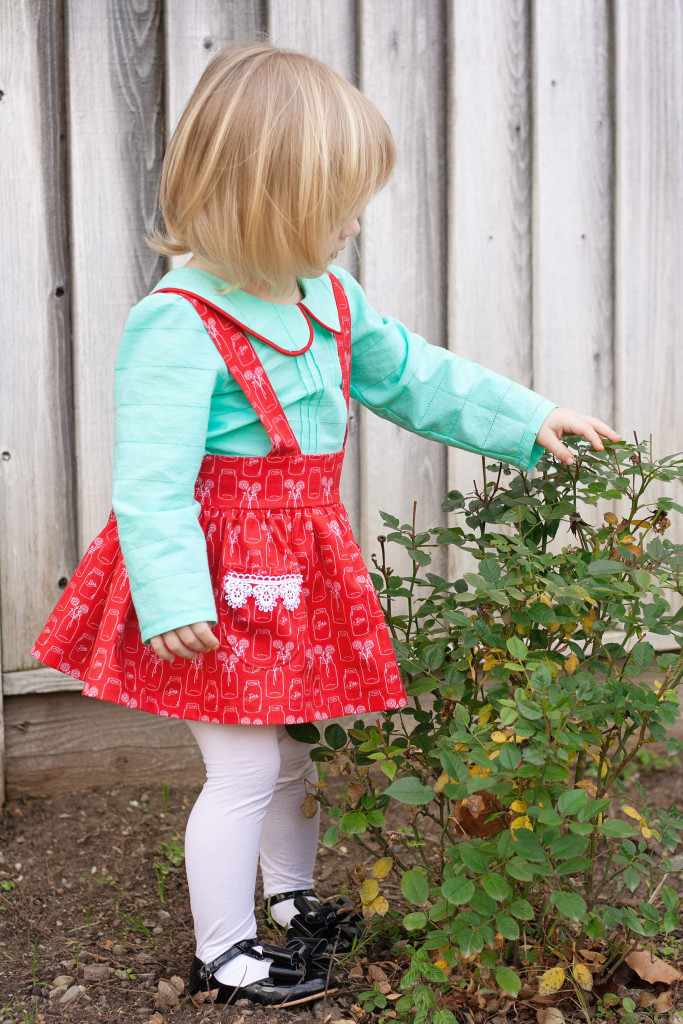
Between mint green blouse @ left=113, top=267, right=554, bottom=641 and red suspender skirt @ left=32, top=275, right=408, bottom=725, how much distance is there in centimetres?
4

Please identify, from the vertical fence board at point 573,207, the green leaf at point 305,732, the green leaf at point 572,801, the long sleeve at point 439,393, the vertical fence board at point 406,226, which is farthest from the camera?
the vertical fence board at point 573,207

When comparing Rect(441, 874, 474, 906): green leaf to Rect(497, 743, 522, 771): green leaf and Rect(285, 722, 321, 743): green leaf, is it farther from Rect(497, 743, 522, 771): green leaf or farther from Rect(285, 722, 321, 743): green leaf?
Rect(285, 722, 321, 743): green leaf

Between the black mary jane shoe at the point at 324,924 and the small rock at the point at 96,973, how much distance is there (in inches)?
13.0

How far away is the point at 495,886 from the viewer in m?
1.42

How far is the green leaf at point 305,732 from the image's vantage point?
1801 millimetres

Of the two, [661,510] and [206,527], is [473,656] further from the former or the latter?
[206,527]

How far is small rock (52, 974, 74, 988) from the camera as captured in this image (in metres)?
1.81

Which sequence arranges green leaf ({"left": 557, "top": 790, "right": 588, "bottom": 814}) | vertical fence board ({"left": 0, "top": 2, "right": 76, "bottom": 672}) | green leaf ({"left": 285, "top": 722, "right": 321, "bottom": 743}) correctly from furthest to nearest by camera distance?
vertical fence board ({"left": 0, "top": 2, "right": 76, "bottom": 672}) → green leaf ({"left": 285, "top": 722, "right": 321, "bottom": 743}) → green leaf ({"left": 557, "top": 790, "right": 588, "bottom": 814})

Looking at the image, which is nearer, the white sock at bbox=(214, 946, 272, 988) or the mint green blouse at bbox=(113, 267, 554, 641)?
the mint green blouse at bbox=(113, 267, 554, 641)

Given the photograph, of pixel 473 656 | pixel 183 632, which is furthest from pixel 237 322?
pixel 473 656

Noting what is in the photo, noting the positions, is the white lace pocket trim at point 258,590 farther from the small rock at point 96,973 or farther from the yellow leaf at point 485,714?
the small rock at point 96,973

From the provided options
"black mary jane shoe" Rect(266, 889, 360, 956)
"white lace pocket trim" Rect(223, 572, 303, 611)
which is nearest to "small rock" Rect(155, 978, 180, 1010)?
"black mary jane shoe" Rect(266, 889, 360, 956)

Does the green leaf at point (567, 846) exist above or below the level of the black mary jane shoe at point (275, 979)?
above

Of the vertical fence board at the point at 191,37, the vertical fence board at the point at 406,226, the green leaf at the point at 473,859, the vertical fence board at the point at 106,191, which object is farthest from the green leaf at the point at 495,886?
the vertical fence board at the point at 191,37
